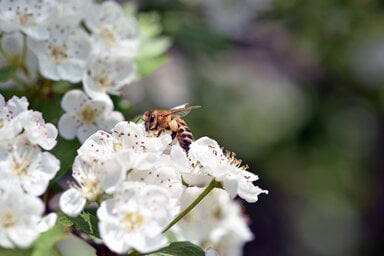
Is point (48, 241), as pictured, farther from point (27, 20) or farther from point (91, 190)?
point (27, 20)

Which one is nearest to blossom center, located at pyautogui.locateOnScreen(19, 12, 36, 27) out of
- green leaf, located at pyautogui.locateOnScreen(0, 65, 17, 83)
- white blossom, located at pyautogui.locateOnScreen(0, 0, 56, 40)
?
white blossom, located at pyautogui.locateOnScreen(0, 0, 56, 40)

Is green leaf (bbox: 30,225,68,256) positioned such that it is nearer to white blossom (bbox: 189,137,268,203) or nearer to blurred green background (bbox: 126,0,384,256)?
white blossom (bbox: 189,137,268,203)

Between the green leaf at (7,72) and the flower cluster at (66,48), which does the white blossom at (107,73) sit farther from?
the green leaf at (7,72)

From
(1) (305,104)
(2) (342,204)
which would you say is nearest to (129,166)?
(1) (305,104)

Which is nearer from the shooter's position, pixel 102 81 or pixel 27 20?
pixel 27 20

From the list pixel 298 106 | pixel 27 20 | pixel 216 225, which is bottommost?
pixel 298 106

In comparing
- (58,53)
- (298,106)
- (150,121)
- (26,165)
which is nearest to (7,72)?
(58,53)

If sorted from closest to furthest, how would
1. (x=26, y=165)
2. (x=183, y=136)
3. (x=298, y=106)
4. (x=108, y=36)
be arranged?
(x=26, y=165), (x=183, y=136), (x=108, y=36), (x=298, y=106)

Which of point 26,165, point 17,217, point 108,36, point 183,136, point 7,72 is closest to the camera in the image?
point 17,217

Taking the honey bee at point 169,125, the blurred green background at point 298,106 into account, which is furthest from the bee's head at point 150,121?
the blurred green background at point 298,106
